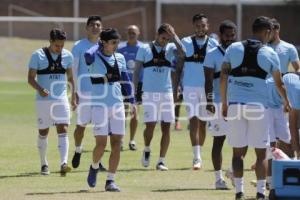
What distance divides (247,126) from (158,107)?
198 inches

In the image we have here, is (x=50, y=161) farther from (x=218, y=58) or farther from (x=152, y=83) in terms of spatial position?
(x=218, y=58)

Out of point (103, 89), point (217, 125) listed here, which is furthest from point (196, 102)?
point (103, 89)

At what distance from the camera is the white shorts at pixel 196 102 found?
18.4m

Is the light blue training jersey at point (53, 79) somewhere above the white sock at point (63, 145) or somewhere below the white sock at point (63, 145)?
above

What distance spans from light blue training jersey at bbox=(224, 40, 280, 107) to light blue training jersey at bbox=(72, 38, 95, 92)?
4666 millimetres

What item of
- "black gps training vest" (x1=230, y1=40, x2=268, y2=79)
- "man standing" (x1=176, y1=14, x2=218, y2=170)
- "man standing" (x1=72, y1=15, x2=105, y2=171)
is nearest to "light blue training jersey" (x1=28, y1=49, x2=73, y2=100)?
"man standing" (x1=72, y1=15, x2=105, y2=171)

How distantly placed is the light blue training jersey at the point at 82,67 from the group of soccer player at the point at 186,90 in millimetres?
18

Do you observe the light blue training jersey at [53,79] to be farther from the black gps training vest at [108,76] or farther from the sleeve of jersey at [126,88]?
the black gps training vest at [108,76]

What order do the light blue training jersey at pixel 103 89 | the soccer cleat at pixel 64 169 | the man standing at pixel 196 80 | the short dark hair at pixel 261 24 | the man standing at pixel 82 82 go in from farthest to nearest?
the man standing at pixel 196 80 → the man standing at pixel 82 82 → the soccer cleat at pixel 64 169 → the light blue training jersey at pixel 103 89 → the short dark hair at pixel 261 24

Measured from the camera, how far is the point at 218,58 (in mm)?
15859

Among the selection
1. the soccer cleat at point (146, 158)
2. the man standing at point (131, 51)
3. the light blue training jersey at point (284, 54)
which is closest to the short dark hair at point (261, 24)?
the light blue training jersey at point (284, 54)

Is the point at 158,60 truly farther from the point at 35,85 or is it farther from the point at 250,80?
the point at 250,80

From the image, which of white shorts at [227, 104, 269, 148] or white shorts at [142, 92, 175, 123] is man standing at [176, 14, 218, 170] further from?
white shorts at [227, 104, 269, 148]

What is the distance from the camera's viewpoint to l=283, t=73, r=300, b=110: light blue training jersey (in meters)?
15.0
